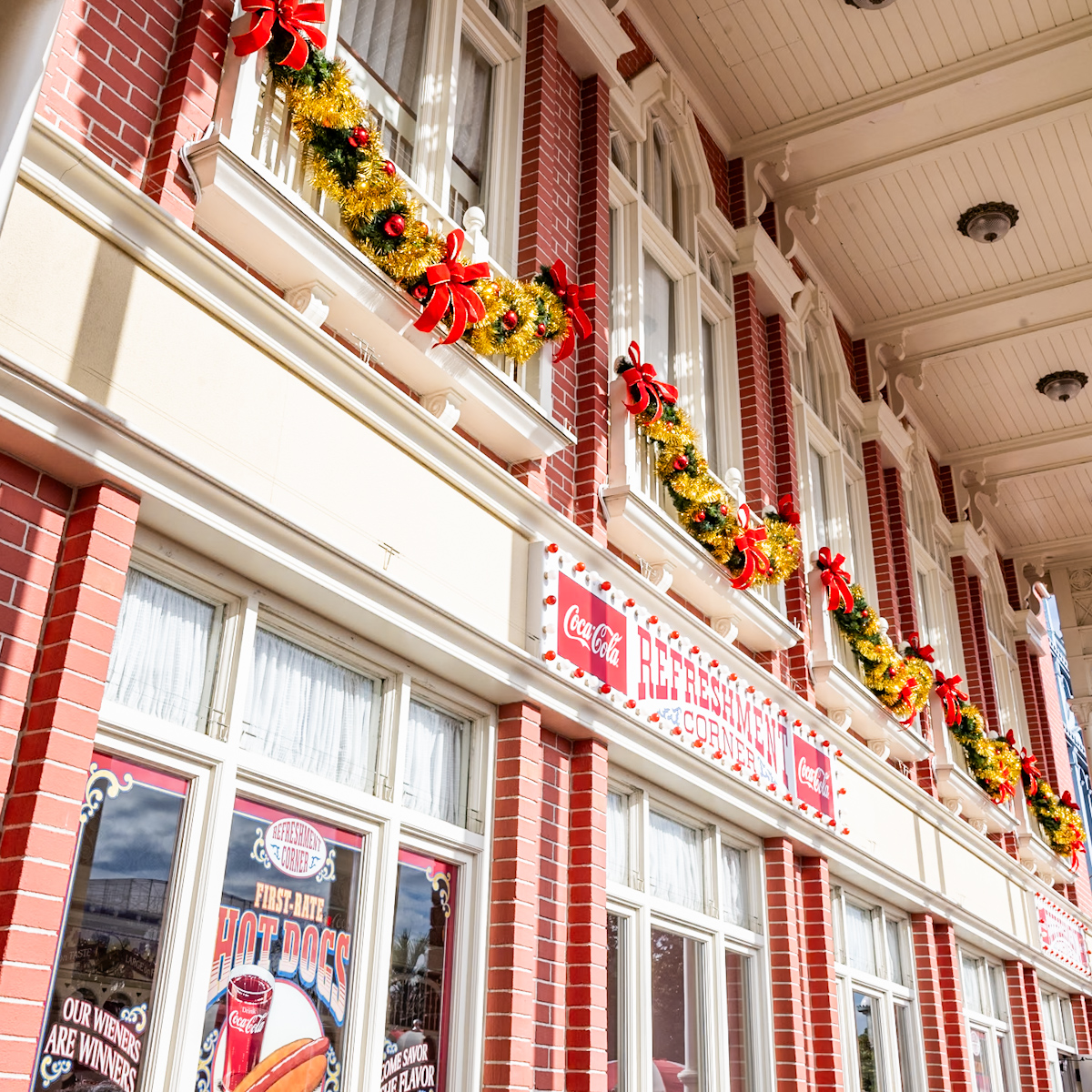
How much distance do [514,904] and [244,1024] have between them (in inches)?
61.8

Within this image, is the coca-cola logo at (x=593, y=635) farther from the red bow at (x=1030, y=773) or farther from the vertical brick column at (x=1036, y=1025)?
the red bow at (x=1030, y=773)

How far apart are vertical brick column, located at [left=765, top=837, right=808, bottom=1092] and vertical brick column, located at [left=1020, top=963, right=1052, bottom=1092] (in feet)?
22.0

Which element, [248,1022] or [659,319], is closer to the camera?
[248,1022]

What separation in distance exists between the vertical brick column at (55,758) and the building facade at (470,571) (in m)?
0.01

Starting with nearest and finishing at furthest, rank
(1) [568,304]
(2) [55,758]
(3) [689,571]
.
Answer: (2) [55,758] → (1) [568,304] → (3) [689,571]

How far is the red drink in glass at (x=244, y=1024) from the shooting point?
14.3ft

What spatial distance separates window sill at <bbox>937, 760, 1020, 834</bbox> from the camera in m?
12.4

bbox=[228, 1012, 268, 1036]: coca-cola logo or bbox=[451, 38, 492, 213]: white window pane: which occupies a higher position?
bbox=[451, 38, 492, 213]: white window pane

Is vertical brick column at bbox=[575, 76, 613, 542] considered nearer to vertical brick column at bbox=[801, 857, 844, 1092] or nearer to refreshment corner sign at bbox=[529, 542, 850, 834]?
refreshment corner sign at bbox=[529, 542, 850, 834]

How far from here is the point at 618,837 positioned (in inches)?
283

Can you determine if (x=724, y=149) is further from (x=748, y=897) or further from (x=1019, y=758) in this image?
(x=1019, y=758)

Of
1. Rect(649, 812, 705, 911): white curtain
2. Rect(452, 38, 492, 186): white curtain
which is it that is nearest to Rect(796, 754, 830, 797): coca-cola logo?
Rect(649, 812, 705, 911): white curtain

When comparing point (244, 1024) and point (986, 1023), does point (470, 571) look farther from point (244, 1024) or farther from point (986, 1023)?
point (986, 1023)

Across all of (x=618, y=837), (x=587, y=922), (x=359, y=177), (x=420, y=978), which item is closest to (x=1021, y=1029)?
(x=618, y=837)
